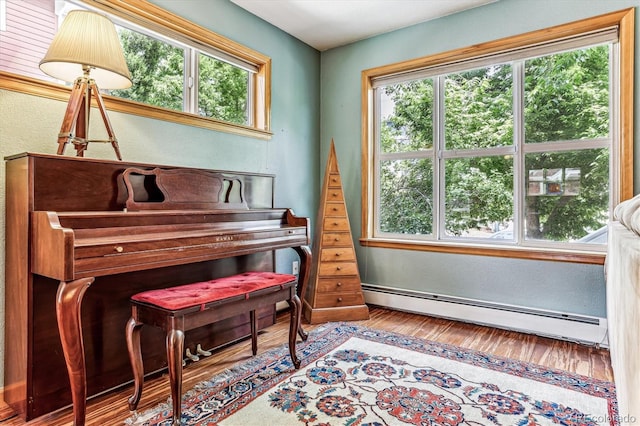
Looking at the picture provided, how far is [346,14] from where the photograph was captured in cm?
307

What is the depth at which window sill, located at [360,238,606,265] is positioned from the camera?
2.54 metres

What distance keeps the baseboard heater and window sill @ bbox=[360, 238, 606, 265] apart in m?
0.38

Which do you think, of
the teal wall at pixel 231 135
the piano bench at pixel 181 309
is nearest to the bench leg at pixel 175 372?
the piano bench at pixel 181 309

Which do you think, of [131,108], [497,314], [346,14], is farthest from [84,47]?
[497,314]

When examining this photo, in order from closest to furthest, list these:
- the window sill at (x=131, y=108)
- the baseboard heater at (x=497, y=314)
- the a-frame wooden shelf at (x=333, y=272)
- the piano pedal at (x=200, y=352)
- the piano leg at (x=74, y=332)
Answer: the piano leg at (x=74, y=332) → the window sill at (x=131, y=108) → the piano pedal at (x=200, y=352) → the baseboard heater at (x=497, y=314) → the a-frame wooden shelf at (x=333, y=272)

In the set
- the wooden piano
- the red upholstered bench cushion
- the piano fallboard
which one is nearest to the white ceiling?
the wooden piano

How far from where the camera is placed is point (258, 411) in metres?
1.70

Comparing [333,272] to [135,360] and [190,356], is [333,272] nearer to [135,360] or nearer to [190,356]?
[190,356]

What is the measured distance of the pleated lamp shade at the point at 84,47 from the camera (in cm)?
163

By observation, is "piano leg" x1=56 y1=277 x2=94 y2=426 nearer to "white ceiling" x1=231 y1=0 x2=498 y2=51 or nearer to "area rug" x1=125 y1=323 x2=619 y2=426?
"area rug" x1=125 y1=323 x2=619 y2=426

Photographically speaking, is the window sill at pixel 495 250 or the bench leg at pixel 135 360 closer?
the bench leg at pixel 135 360

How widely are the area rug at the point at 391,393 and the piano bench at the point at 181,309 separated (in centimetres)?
20

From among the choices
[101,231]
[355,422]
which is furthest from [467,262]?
[101,231]

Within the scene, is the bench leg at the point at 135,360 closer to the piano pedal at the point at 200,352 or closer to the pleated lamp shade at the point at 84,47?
the piano pedal at the point at 200,352
